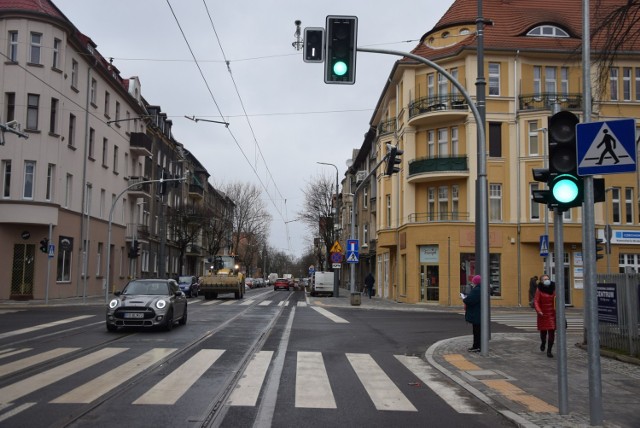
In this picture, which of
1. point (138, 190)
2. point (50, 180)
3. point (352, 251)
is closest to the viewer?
point (352, 251)

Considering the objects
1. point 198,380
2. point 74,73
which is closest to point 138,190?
point 74,73

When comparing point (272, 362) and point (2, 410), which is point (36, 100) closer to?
point (272, 362)

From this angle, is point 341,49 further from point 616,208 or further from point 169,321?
point 616,208

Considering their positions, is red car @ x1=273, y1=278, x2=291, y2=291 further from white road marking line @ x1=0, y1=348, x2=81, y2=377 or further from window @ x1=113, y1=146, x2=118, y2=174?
white road marking line @ x1=0, y1=348, x2=81, y2=377

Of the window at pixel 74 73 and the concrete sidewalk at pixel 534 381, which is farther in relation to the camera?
the window at pixel 74 73

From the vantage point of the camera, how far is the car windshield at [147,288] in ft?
55.9

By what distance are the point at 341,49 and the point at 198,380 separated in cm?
600

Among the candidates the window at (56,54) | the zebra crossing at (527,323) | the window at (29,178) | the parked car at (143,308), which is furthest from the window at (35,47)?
the zebra crossing at (527,323)

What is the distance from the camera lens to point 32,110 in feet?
103

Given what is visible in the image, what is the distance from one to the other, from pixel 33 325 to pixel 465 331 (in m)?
12.6

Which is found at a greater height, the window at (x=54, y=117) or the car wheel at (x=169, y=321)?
the window at (x=54, y=117)

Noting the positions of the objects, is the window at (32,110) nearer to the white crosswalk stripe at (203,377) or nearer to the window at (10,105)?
the window at (10,105)

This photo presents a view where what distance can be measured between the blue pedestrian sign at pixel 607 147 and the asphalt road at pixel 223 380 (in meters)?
3.21

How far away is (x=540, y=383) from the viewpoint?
9.71 metres
